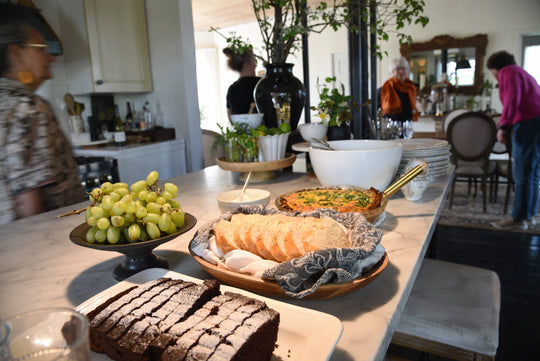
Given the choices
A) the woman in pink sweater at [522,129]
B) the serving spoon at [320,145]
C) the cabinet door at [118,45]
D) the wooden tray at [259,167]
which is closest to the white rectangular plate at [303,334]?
the serving spoon at [320,145]

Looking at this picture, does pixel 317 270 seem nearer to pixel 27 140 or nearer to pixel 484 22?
pixel 27 140

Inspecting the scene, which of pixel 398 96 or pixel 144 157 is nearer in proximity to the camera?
pixel 144 157

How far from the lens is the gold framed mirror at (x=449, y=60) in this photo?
6508 mm

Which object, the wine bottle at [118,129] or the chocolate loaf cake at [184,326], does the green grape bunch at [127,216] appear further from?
the wine bottle at [118,129]

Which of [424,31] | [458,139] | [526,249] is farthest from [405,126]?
[424,31]

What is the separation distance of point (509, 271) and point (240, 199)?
2.40 meters

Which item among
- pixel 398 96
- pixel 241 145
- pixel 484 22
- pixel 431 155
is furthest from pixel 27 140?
pixel 484 22

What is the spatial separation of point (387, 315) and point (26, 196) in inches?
60.6

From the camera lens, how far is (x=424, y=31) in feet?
22.3

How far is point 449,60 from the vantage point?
6.71 m

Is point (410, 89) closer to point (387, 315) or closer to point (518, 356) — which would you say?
point (518, 356)

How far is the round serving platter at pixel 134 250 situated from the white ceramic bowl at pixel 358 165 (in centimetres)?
52

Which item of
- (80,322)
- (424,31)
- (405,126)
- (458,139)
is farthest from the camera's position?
(424,31)

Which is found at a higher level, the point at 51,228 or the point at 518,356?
the point at 51,228
